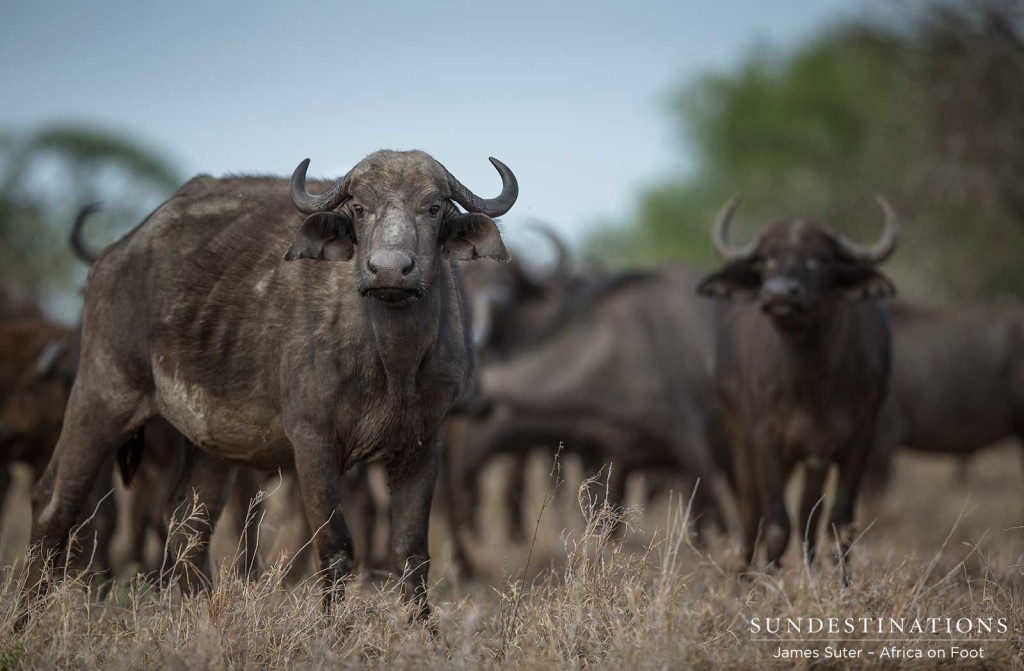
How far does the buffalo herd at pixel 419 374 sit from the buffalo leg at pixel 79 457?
0.04 ft

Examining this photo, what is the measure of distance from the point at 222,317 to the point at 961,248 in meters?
15.5

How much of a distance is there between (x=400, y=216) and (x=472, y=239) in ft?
1.32

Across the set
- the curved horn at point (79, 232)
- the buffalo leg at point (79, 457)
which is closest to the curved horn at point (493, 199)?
the buffalo leg at point (79, 457)

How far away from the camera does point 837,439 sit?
7480mm

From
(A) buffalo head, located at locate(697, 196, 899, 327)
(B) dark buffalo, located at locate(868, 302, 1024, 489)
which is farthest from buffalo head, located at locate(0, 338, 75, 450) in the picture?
(B) dark buffalo, located at locate(868, 302, 1024, 489)

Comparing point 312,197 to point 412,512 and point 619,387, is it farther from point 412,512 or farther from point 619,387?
point 619,387

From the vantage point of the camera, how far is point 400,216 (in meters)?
5.12

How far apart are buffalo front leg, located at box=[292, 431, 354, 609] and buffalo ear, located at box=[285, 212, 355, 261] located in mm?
762

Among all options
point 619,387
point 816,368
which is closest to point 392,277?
point 816,368

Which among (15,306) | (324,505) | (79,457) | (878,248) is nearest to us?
(324,505)

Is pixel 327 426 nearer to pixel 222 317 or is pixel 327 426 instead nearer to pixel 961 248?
pixel 222 317

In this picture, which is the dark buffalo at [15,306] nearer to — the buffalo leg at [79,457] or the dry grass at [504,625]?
the buffalo leg at [79,457]

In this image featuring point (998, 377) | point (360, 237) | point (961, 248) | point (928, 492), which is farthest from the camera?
point (961, 248)

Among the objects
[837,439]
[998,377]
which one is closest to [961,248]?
[998,377]
